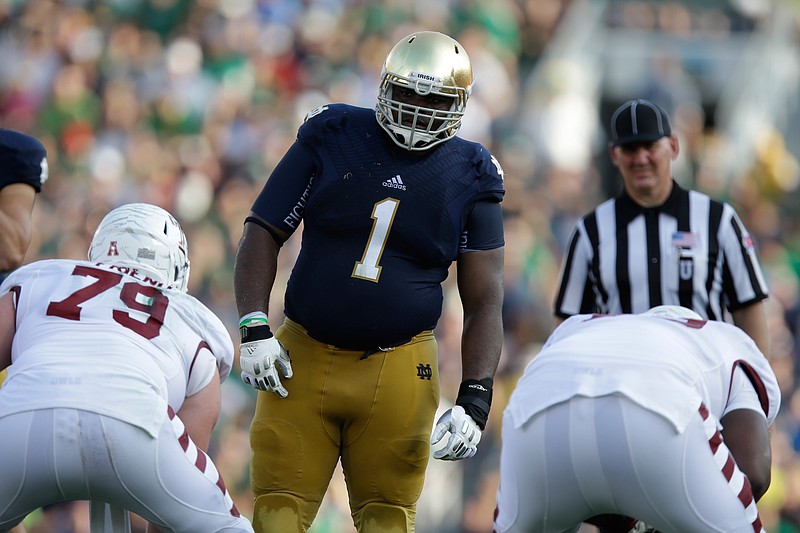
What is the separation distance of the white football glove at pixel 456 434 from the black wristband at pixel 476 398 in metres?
0.04

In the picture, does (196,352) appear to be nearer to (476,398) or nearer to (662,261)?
(476,398)

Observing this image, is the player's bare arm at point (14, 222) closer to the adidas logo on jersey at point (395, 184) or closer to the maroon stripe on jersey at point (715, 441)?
the adidas logo on jersey at point (395, 184)

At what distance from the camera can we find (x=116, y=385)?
3898mm

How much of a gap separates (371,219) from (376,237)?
6 cm

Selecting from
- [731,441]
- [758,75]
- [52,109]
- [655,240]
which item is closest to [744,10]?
[758,75]

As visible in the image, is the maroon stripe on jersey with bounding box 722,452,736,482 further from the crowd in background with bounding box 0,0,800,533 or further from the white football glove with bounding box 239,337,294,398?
the crowd in background with bounding box 0,0,800,533

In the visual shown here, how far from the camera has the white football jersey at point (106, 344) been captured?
3865mm

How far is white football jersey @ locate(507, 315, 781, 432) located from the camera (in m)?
3.88

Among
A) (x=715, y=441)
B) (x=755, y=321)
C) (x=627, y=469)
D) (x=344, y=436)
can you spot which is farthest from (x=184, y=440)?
(x=755, y=321)

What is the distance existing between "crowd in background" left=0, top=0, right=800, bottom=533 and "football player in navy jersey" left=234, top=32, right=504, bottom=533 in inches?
180

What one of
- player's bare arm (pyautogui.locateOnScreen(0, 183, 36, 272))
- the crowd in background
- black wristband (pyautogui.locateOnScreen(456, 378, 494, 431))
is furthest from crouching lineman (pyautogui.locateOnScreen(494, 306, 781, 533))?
the crowd in background

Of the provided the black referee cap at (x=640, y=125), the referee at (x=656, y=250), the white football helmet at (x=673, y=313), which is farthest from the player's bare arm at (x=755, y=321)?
the white football helmet at (x=673, y=313)

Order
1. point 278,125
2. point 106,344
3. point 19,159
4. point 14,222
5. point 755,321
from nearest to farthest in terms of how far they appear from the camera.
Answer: point 106,344 → point 14,222 → point 19,159 → point 755,321 → point 278,125

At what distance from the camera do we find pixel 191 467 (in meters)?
3.93
